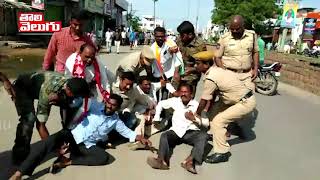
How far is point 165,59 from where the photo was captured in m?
6.79

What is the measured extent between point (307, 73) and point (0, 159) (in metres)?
10.4

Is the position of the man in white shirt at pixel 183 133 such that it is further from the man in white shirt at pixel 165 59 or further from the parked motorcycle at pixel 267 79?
the parked motorcycle at pixel 267 79

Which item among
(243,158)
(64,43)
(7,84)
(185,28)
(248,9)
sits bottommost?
(243,158)

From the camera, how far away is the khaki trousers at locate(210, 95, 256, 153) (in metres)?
5.61

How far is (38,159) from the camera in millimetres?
4586

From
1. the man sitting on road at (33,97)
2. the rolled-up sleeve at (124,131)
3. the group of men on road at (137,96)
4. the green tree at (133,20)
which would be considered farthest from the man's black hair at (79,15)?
the green tree at (133,20)

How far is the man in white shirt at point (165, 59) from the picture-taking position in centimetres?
666

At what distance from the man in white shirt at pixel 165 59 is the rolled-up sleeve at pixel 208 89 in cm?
124

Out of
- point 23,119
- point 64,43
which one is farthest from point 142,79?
point 23,119

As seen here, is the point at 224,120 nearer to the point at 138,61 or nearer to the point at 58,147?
the point at 138,61

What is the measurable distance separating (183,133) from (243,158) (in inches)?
34.2

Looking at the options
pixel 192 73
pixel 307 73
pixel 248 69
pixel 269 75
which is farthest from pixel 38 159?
pixel 307 73

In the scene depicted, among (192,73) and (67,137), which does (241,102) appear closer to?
(192,73)

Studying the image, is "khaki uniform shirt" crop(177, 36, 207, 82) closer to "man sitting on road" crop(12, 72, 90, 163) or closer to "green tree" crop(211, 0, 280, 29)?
"man sitting on road" crop(12, 72, 90, 163)
